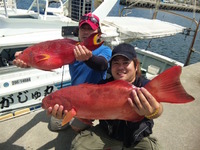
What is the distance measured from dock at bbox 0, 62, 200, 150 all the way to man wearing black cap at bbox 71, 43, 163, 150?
70 centimetres

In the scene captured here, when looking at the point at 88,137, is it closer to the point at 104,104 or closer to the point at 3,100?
the point at 104,104

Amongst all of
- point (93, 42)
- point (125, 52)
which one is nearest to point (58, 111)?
point (93, 42)

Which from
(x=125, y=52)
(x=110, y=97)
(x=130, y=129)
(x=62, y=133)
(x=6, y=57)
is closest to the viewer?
(x=110, y=97)

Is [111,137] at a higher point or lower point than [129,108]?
lower

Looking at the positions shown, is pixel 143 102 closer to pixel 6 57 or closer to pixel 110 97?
pixel 110 97

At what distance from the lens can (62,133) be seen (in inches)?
131

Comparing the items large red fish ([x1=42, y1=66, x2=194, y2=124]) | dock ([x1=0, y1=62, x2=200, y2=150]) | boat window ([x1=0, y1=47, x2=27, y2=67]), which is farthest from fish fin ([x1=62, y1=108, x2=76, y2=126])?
boat window ([x1=0, y1=47, x2=27, y2=67])

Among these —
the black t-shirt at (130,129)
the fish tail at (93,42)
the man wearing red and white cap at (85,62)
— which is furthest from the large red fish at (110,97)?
the black t-shirt at (130,129)

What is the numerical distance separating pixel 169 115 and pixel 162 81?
2.90 meters

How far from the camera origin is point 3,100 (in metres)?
5.13

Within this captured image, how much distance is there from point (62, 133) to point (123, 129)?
1.38 metres

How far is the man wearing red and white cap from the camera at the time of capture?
1.81 meters

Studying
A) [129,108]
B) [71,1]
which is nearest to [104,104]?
[129,108]

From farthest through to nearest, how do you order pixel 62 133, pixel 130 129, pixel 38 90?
pixel 38 90
pixel 62 133
pixel 130 129
